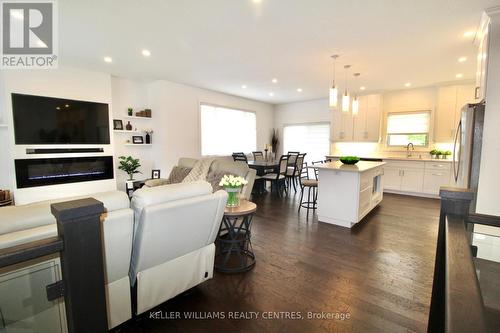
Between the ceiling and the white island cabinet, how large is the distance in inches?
74.0

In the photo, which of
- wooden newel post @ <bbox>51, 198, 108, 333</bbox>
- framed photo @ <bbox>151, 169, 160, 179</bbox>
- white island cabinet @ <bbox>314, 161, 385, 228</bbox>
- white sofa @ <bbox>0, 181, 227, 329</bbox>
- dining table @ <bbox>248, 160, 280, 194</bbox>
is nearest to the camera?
wooden newel post @ <bbox>51, 198, 108, 333</bbox>

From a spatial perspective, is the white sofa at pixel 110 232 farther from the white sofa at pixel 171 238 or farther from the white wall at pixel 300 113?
the white wall at pixel 300 113

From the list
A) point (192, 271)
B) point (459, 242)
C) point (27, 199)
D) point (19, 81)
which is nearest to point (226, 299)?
point (192, 271)

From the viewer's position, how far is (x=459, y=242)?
99cm

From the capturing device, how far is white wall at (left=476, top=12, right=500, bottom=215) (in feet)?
8.82

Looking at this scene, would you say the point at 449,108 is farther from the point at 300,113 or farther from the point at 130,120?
the point at 130,120

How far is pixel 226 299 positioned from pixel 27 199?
4155 millimetres

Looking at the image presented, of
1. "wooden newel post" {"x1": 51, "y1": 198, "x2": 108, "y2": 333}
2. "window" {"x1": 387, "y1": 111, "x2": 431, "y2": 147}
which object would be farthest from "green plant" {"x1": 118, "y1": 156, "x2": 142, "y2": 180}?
Result: "window" {"x1": 387, "y1": 111, "x2": 431, "y2": 147}

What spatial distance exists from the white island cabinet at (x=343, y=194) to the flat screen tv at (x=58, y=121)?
175 inches

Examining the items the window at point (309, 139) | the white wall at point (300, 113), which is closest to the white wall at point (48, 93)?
the white wall at point (300, 113)

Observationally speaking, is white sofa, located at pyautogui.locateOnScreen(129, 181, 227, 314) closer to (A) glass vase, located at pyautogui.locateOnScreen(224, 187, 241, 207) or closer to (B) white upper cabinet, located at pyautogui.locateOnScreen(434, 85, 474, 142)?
(A) glass vase, located at pyautogui.locateOnScreen(224, 187, 241, 207)

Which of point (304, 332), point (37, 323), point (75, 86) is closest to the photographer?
point (37, 323)

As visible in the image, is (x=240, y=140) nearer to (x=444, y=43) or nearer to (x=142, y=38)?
(x=142, y=38)

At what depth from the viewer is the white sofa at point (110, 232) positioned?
49.2 inches
